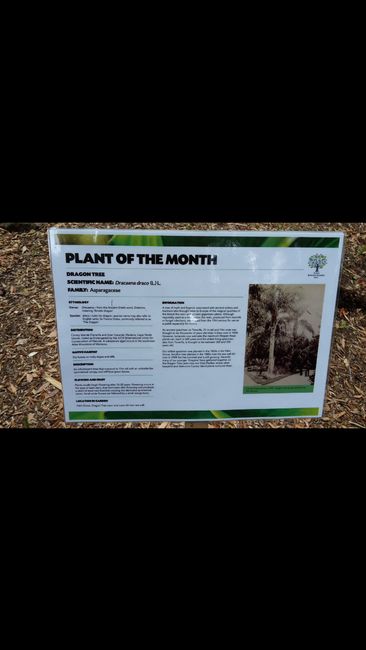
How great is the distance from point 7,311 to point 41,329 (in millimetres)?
485

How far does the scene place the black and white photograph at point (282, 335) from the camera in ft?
6.18

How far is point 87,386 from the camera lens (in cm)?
193

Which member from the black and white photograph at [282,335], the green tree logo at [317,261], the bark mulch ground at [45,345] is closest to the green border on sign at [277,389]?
the black and white photograph at [282,335]

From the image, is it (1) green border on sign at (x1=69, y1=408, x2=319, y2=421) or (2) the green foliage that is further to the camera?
(1) green border on sign at (x1=69, y1=408, x2=319, y2=421)

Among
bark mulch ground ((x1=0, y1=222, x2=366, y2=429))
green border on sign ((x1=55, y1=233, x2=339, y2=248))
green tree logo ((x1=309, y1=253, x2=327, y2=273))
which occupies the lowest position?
bark mulch ground ((x1=0, y1=222, x2=366, y2=429))

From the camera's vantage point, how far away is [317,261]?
185 centimetres

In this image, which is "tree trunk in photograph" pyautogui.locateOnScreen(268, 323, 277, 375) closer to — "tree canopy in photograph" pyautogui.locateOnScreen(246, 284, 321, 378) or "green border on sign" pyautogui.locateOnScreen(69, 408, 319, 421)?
"tree canopy in photograph" pyautogui.locateOnScreen(246, 284, 321, 378)

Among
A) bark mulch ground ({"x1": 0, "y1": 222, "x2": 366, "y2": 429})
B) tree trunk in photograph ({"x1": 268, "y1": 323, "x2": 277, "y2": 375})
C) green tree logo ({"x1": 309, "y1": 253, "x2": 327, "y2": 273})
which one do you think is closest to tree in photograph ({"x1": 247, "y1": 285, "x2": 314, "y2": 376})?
tree trunk in photograph ({"x1": 268, "y1": 323, "x2": 277, "y2": 375})

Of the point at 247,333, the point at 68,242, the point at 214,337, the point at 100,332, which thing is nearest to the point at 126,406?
the point at 100,332

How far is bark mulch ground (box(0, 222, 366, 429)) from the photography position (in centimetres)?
436

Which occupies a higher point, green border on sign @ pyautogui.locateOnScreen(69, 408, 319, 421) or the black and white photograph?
the black and white photograph

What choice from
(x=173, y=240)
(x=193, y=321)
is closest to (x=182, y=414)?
(x=193, y=321)

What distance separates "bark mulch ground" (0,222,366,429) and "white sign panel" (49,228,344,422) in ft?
6.63

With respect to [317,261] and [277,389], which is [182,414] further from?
[317,261]
